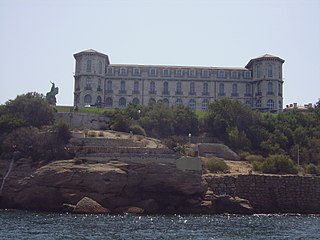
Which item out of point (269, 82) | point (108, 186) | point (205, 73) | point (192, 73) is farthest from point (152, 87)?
point (108, 186)

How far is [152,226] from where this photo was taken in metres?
41.7

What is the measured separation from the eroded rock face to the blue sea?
135 inches

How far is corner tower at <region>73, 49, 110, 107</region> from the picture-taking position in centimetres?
10250

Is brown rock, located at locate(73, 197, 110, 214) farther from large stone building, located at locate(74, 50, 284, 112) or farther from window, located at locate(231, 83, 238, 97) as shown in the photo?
window, located at locate(231, 83, 238, 97)

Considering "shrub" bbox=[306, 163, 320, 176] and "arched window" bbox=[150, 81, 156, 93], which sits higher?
"arched window" bbox=[150, 81, 156, 93]

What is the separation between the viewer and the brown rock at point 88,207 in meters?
51.5

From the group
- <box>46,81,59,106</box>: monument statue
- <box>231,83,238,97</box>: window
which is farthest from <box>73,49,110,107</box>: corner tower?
<box>231,83,238,97</box>: window

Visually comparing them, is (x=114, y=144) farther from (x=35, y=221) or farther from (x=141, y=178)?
(x=35, y=221)

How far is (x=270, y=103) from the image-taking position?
104m

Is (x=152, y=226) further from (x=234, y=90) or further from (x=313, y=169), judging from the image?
(x=234, y=90)

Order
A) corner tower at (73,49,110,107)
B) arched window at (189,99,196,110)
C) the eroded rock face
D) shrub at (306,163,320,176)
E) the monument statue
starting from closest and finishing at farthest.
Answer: the eroded rock face
shrub at (306,163,320,176)
the monument statue
corner tower at (73,49,110,107)
arched window at (189,99,196,110)

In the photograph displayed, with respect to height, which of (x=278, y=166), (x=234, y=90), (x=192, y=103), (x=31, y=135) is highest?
(x=234, y=90)

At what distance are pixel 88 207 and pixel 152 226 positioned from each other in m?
11.8

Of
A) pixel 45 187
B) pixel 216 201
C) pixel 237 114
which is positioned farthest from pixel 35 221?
pixel 237 114
